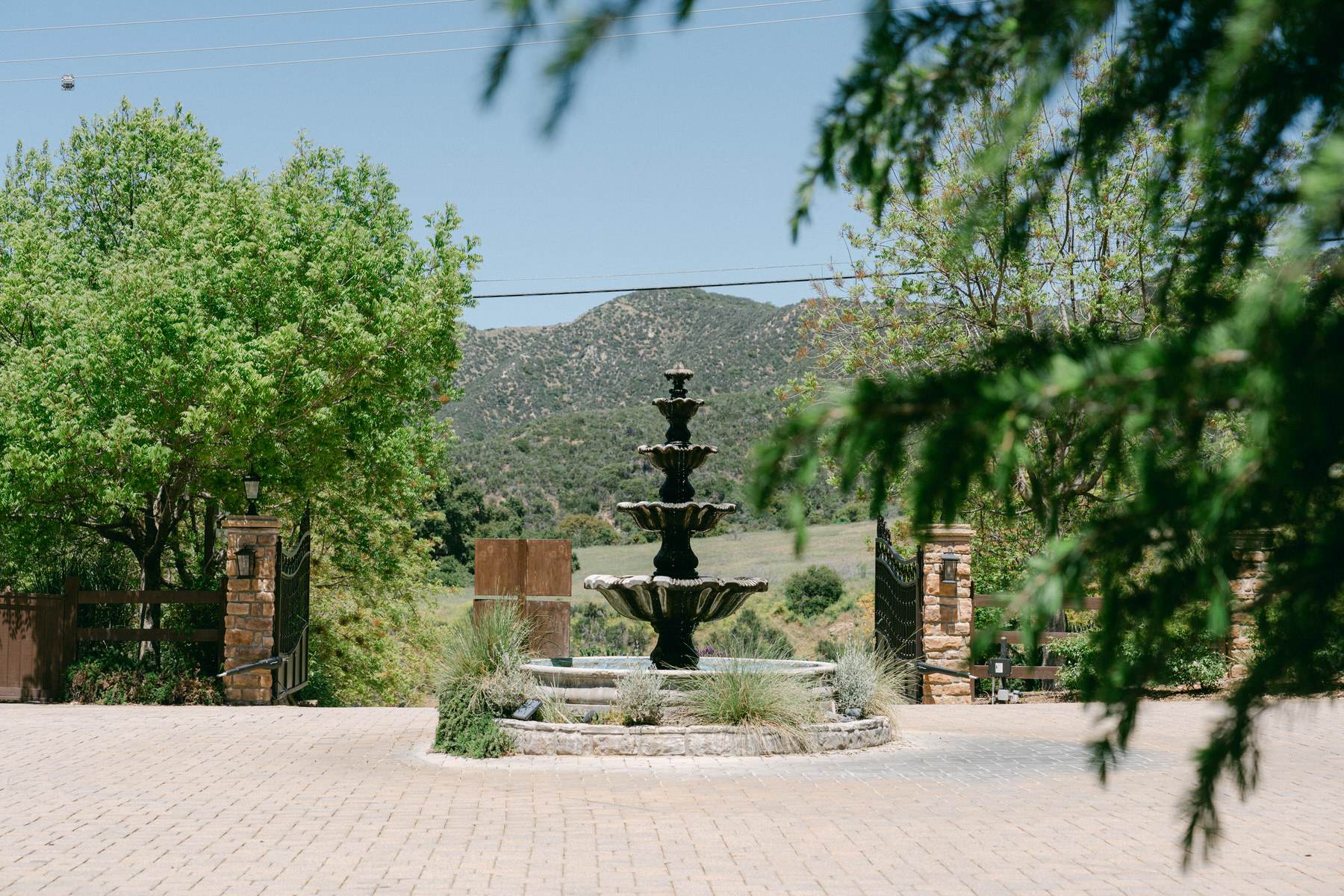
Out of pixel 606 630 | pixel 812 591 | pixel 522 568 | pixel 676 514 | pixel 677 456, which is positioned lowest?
pixel 606 630

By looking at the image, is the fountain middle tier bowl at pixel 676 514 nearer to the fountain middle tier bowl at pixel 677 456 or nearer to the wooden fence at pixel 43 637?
the fountain middle tier bowl at pixel 677 456

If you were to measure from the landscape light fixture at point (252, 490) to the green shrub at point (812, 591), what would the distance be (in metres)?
23.5

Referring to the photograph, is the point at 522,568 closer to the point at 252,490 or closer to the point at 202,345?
the point at 252,490

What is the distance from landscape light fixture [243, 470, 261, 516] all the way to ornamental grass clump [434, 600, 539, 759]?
457 centimetres

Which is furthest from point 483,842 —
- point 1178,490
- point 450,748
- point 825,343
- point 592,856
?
point 825,343

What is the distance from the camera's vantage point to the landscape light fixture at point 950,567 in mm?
13648

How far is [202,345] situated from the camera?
12.8 metres

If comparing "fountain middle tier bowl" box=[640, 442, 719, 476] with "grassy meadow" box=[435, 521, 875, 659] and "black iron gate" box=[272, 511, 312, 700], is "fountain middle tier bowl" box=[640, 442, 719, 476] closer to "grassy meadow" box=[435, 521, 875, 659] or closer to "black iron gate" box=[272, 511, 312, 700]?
"black iron gate" box=[272, 511, 312, 700]

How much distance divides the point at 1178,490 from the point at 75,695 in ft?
46.3

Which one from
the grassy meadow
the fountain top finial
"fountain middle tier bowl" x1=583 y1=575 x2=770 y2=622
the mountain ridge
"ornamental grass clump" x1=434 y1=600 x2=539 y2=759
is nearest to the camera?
"ornamental grass clump" x1=434 y1=600 x2=539 y2=759

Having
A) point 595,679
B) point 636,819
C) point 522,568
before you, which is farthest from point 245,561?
point 636,819

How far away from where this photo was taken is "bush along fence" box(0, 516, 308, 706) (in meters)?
13.1

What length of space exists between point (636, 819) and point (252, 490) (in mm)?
8581

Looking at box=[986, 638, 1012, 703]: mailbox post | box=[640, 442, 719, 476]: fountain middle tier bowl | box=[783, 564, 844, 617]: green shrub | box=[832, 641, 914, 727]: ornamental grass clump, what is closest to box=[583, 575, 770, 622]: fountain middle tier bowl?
box=[640, 442, 719, 476]: fountain middle tier bowl
